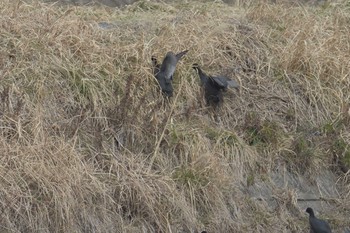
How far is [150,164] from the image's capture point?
8086mm

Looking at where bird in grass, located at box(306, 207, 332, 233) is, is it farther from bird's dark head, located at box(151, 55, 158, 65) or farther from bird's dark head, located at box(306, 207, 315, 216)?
bird's dark head, located at box(151, 55, 158, 65)

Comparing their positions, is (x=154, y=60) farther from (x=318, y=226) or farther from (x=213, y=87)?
(x=318, y=226)

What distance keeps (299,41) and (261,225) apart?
9.14 ft

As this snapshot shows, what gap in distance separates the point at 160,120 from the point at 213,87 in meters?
0.77

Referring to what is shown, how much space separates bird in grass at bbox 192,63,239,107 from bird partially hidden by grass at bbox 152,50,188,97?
1.16ft

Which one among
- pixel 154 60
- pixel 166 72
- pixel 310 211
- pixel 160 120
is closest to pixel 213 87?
pixel 166 72

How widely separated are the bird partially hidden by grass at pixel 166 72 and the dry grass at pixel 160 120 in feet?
0.27

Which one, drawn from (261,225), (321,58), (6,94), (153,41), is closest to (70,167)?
(6,94)

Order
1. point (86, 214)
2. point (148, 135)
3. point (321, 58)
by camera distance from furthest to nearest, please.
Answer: point (321, 58)
point (148, 135)
point (86, 214)

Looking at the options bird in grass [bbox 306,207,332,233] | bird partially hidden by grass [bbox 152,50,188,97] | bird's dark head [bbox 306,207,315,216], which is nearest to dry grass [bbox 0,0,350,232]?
bird partially hidden by grass [bbox 152,50,188,97]

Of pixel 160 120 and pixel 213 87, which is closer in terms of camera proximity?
pixel 160 120

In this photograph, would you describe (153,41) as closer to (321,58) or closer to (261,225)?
(321,58)

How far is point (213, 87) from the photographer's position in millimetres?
9062

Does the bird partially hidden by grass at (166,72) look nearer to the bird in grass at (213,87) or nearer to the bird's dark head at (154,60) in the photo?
the bird's dark head at (154,60)
